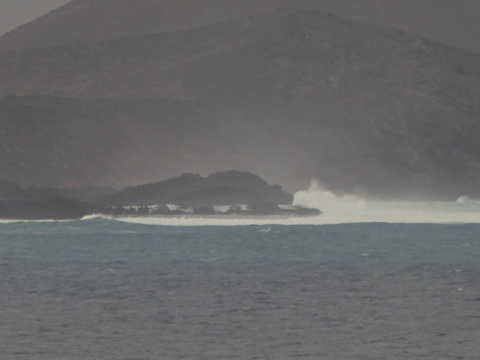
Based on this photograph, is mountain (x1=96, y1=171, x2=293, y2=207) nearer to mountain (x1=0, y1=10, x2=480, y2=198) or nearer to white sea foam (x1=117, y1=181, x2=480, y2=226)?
white sea foam (x1=117, y1=181, x2=480, y2=226)

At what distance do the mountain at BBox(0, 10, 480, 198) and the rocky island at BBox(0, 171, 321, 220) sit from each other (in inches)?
614

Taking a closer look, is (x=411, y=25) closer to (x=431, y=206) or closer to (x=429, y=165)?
(x=429, y=165)

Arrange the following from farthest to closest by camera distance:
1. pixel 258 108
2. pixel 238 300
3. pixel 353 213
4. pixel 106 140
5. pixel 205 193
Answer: pixel 258 108
pixel 106 140
pixel 353 213
pixel 205 193
pixel 238 300

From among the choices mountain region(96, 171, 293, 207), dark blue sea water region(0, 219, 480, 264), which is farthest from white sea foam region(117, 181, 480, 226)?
dark blue sea water region(0, 219, 480, 264)

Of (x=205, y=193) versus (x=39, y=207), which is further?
(x=205, y=193)

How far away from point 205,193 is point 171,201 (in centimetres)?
264

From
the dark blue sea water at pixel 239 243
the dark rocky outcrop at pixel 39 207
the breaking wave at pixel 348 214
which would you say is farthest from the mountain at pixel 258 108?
the dark blue sea water at pixel 239 243

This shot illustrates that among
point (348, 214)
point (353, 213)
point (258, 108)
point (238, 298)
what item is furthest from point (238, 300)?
point (258, 108)

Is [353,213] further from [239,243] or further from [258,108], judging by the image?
[239,243]

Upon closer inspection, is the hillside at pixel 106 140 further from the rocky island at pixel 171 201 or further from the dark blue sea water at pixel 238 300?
the dark blue sea water at pixel 238 300

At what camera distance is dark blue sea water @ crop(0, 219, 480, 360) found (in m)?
24.8

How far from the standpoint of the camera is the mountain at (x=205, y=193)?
297ft

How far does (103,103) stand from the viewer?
128625 mm

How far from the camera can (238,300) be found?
106 ft
